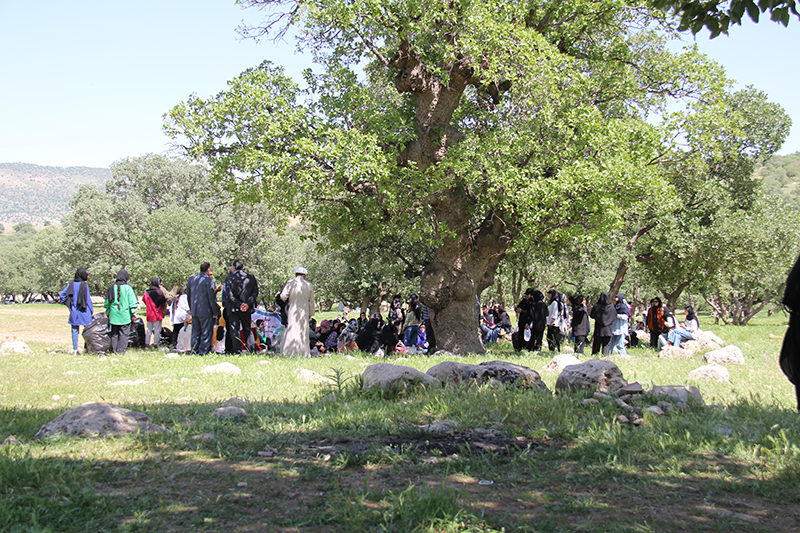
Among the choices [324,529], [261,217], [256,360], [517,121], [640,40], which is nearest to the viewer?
[324,529]

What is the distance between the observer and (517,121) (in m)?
12.4

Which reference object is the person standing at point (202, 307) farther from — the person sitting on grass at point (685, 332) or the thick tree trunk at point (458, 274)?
the person sitting on grass at point (685, 332)

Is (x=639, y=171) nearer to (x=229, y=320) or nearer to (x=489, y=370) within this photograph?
(x=489, y=370)

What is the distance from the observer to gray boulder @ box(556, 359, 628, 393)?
6488 millimetres

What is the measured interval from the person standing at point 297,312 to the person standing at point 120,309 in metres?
3.15

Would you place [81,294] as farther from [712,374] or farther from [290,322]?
[712,374]

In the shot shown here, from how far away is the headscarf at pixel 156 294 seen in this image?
522 inches

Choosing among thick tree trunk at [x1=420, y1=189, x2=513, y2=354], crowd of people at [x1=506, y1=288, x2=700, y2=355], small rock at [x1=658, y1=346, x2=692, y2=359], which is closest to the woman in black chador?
crowd of people at [x1=506, y1=288, x2=700, y2=355]

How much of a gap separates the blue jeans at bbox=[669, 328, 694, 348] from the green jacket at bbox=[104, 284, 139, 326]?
13.7 meters

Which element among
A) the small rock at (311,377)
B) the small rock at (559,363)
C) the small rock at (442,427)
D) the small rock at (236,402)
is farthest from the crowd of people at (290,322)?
the small rock at (442,427)

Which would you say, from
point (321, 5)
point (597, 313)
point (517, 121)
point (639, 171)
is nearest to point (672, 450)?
point (639, 171)

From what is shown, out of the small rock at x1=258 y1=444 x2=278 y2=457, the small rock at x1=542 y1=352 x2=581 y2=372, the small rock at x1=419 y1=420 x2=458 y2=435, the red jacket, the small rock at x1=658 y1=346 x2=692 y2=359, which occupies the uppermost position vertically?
the red jacket

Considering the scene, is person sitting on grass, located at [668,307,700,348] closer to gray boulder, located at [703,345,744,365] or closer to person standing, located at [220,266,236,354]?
gray boulder, located at [703,345,744,365]

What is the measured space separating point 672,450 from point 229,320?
988cm
